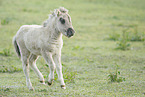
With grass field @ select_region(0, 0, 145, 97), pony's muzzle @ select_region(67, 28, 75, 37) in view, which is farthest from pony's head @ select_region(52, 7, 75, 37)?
grass field @ select_region(0, 0, 145, 97)

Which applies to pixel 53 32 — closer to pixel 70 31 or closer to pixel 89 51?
pixel 70 31

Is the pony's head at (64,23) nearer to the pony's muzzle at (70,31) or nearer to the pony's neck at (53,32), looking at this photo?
the pony's muzzle at (70,31)

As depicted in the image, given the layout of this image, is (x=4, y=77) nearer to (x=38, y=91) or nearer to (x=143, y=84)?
(x=38, y=91)

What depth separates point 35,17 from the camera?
21016 millimetres

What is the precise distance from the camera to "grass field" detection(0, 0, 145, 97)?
7391mm

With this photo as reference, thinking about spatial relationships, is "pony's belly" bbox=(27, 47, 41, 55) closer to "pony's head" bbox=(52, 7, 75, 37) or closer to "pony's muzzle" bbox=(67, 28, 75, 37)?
"pony's head" bbox=(52, 7, 75, 37)

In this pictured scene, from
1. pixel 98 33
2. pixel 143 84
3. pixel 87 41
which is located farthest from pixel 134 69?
pixel 98 33

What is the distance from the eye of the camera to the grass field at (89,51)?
24.3 ft

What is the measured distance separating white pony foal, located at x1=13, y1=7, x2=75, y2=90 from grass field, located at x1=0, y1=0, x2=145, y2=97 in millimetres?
658

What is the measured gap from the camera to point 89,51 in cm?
1341

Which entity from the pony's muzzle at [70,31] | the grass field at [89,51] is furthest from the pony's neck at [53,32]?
the grass field at [89,51]

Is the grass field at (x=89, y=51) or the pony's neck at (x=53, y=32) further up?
the pony's neck at (x=53, y=32)

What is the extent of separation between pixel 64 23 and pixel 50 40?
545 millimetres

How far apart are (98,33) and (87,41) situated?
227 cm
